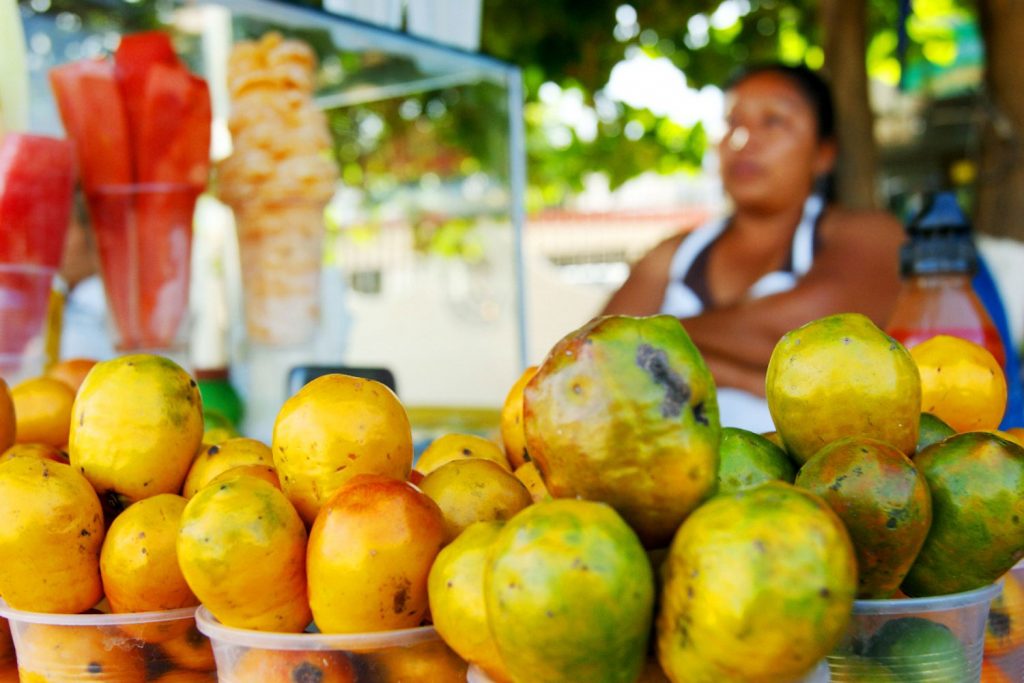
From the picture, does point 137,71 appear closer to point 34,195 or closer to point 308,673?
point 34,195

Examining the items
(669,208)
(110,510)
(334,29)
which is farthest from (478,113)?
(669,208)

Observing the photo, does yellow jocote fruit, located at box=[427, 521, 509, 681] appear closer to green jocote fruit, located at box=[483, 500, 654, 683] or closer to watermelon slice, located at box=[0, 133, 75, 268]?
green jocote fruit, located at box=[483, 500, 654, 683]

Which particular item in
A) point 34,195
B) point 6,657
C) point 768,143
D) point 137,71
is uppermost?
point 137,71

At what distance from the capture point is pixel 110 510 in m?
1.04

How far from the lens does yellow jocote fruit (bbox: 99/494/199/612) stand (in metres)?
0.90

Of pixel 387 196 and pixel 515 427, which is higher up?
pixel 387 196

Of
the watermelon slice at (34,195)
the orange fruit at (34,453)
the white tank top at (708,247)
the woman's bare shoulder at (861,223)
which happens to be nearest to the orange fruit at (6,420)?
the orange fruit at (34,453)

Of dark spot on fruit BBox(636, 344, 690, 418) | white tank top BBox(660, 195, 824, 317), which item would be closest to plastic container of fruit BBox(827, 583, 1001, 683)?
dark spot on fruit BBox(636, 344, 690, 418)

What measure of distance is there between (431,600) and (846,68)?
3.03 metres

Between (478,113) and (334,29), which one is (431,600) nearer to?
(334,29)

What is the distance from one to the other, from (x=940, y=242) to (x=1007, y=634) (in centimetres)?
95

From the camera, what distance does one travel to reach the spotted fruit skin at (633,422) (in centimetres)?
74

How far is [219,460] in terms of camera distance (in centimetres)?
105

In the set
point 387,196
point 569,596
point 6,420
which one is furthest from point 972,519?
point 387,196
